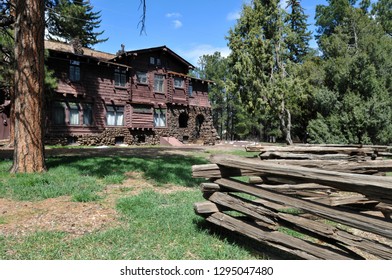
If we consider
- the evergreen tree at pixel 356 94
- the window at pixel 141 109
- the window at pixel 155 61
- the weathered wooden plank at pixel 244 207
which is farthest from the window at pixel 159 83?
the weathered wooden plank at pixel 244 207

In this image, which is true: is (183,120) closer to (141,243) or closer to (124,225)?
(124,225)

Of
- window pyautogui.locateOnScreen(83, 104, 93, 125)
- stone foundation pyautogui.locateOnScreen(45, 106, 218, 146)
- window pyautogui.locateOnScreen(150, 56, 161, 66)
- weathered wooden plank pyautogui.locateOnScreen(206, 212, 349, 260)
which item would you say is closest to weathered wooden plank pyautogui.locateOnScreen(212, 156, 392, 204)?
weathered wooden plank pyautogui.locateOnScreen(206, 212, 349, 260)

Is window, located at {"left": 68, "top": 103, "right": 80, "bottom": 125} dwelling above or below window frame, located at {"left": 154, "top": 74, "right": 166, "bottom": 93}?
below

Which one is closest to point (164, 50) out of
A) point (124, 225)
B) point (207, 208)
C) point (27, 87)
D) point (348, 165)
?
point (27, 87)

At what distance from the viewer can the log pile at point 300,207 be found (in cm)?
243

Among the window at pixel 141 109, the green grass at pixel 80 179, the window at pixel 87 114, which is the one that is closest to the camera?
the green grass at pixel 80 179

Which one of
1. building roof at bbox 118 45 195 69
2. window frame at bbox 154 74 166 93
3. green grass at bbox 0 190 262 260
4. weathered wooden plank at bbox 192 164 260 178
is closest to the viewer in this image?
green grass at bbox 0 190 262 260

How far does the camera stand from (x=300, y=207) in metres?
2.94

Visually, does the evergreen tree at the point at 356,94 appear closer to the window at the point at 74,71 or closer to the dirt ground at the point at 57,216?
the dirt ground at the point at 57,216

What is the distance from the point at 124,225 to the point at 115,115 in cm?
2076

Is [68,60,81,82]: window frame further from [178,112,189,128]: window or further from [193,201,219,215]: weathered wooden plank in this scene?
[193,201,219,215]: weathered wooden plank

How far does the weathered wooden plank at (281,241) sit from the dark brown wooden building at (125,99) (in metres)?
18.8

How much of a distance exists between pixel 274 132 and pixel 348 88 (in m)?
20.9

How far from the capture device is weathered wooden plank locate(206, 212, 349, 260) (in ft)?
9.40
